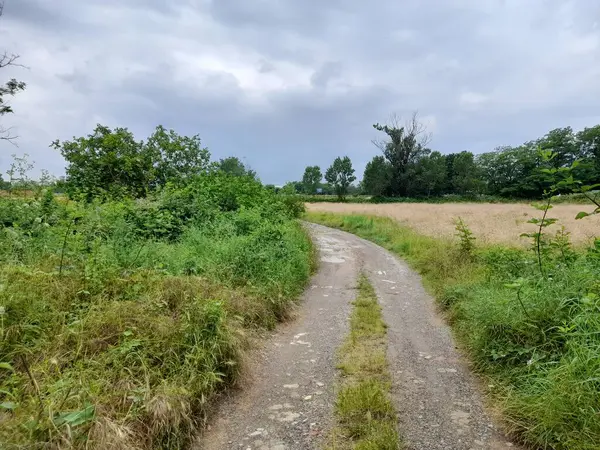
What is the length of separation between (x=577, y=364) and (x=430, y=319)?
3405mm

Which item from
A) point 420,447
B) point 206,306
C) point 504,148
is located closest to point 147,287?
point 206,306

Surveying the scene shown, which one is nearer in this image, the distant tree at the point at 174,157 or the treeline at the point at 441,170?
the distant tree at the point at 174,157

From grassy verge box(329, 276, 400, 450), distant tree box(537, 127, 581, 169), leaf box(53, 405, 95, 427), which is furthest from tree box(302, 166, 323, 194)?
leaf box(53, 405, 95, 427)

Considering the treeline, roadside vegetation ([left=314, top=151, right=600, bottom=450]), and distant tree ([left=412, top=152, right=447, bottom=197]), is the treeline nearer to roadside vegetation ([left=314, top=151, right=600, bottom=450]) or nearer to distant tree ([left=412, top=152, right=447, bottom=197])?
distant tree ([left=412, top=152, right=447, bottom=197])

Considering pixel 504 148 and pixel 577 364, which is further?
pixel 504 148

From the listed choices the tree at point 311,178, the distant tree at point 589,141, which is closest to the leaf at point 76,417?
the distant tree at point 589,141

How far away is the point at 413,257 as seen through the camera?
39.4 feet

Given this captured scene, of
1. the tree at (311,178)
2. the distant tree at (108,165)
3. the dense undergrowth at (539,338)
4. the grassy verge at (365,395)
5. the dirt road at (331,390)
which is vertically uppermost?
the tree at (311,178)

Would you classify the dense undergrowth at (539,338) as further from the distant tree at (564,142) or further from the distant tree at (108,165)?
the distant tree at (564,142)

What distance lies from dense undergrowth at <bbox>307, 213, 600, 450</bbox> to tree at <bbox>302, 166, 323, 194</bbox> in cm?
7338

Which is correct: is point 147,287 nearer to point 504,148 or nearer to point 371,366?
point 371,366

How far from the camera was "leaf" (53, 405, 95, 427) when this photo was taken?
260cm

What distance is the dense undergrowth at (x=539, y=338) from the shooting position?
9.82 feet

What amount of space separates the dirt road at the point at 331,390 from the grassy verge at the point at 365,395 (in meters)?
0.13
